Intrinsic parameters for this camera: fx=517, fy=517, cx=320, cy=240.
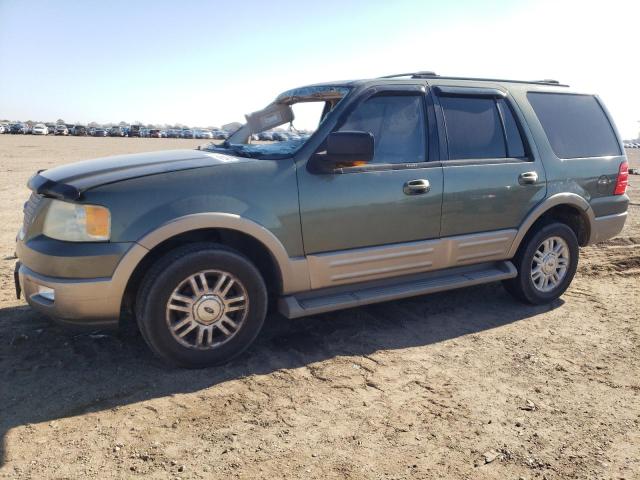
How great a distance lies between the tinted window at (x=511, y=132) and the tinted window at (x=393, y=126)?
93 centimetres

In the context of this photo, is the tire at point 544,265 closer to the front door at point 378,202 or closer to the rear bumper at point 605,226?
the rear bumper at point 605,226

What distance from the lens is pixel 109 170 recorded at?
3420 mm

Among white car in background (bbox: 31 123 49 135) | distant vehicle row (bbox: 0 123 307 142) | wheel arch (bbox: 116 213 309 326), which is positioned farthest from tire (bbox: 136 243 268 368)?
white car in background (bbox: 31 123 49 135)

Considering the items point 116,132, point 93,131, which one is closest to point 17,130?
point 93,131

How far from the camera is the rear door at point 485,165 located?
425 cm

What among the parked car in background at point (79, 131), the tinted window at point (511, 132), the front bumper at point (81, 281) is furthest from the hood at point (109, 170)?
the parked car in background at point (79, 131)

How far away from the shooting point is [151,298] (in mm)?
3201

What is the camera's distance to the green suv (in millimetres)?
3168

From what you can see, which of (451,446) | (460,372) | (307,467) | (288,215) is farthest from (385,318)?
(307,467)

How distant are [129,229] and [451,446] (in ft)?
7.23

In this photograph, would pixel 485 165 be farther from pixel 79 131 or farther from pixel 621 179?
pixel 79 131

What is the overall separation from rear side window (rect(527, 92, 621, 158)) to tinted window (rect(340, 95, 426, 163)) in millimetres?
1417

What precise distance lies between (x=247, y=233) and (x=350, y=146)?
911 millimetres

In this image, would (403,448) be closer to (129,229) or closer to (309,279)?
(309,279)
